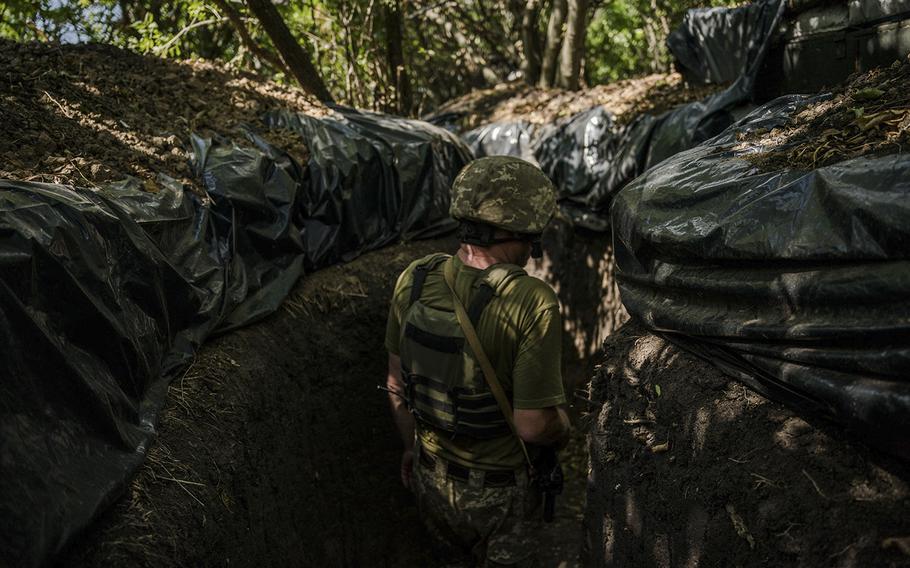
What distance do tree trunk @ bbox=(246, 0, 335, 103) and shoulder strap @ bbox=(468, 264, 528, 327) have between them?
3742 mm

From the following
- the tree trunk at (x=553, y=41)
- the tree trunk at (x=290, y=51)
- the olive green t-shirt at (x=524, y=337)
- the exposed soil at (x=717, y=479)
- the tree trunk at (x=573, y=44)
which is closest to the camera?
the exposed soil at (x=717, y=479)

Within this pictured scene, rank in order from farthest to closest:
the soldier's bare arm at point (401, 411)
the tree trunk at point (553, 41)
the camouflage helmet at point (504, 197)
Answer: the tree trunk at point (553, 41), the soldier's bare arm at point (401, 411), the camouflage helmet at point (504, 197)

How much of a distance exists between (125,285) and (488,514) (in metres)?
1.79

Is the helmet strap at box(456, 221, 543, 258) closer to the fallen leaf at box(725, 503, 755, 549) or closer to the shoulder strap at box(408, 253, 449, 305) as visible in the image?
the shoulder strap at box(408, 253, 449, 305)

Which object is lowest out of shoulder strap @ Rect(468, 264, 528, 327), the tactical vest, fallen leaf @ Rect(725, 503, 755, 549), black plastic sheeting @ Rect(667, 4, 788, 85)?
fallen leaf @ Rect(725, 503, 755, 549)

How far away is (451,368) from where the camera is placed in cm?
289

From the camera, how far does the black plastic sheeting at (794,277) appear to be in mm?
1768

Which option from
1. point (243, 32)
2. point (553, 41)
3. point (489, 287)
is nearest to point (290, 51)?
point (243, 32)

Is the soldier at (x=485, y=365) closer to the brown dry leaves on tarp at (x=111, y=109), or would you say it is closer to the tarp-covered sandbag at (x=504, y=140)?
the brown dry leaves on tarp at (x=111, y=109)

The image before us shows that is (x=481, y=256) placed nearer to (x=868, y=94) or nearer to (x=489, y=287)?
(x=489, y=287)

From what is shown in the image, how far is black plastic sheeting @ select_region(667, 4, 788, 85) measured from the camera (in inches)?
220

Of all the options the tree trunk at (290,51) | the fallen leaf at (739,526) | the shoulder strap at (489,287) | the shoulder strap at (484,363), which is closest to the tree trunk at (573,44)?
the tree trunk at (290,51)

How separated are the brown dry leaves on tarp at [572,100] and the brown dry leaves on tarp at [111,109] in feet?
8.03

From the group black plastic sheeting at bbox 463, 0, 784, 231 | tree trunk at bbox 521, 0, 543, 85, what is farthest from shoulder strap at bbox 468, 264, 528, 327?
tree trunk at bbox 521, 0, 543, 85
